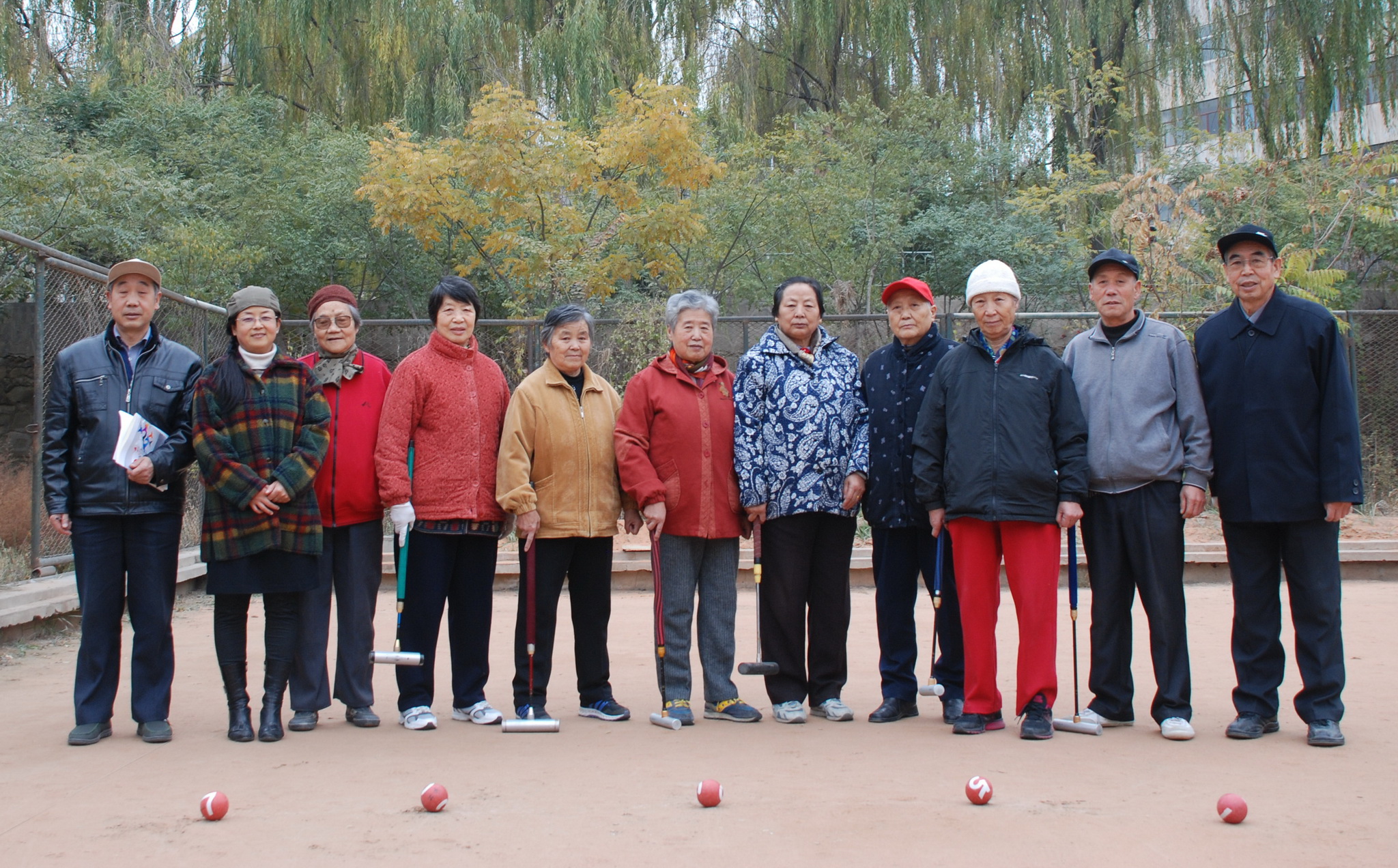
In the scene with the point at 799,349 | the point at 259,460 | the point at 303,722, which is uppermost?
the point at 799,349

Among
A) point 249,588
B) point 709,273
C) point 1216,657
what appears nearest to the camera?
point 249,588

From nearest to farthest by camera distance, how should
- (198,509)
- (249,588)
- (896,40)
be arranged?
(249,588)
(198,509)
(896,40)

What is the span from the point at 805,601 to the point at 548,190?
862cm

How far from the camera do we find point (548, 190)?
12734 mm

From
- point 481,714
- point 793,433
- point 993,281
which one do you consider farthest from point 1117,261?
point 481,714

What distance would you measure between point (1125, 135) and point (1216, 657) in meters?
13.5

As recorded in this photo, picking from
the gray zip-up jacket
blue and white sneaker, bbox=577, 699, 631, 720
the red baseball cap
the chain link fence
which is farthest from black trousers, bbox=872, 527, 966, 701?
the chain link fence

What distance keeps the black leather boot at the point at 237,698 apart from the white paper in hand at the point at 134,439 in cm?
88

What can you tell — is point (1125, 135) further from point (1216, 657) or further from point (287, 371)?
point (287, 371)

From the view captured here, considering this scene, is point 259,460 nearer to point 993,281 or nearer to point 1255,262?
point 993,281

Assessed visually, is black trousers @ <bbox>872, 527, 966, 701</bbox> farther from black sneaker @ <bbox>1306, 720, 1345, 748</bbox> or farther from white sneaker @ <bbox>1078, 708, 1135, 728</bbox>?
black sneaker @ <bbox>1306, 720, 1345, 748</bbox>

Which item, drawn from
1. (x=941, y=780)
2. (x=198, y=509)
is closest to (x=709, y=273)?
(x=198, y=509)

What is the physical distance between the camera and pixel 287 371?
4691mm

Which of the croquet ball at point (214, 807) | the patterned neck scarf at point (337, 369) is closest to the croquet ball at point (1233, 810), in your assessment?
the croquet ball at point (214, 807)
